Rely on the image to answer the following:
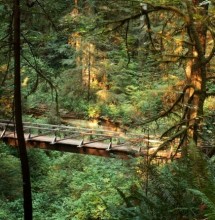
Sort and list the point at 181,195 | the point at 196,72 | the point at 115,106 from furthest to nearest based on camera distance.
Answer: the point at 115,106 → the point at 196,72 → the point at 181,195

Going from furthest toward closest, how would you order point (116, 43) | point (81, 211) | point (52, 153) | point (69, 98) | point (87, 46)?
point (116, 43) < point (69, 98) < point (87, 46) < point (52, 153) < point (81, 211)

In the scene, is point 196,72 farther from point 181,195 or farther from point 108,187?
point 108,187

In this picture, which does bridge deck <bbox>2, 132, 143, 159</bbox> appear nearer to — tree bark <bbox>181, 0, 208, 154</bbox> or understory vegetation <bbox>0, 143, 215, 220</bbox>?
understory vegetation <bbox>0, 143, 215, 220</bbox>

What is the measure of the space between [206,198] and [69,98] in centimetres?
2386

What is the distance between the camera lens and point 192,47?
689cm

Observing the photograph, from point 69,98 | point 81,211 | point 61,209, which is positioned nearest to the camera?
point 81,211

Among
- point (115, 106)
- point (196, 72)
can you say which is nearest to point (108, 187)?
point (196, 72)

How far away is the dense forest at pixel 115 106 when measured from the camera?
169 inches

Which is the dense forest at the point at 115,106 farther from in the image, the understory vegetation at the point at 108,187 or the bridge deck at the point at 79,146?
the bridge deck at the point at 79,146

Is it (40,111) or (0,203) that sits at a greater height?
(40,111)

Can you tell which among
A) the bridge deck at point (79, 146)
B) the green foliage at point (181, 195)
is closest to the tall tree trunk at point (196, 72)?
the green foliage at point (181, 195)

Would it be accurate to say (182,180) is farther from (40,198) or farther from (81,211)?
(40,198)

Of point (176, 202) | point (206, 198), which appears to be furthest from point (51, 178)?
point (206, 198)

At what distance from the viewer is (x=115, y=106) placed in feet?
81.6
